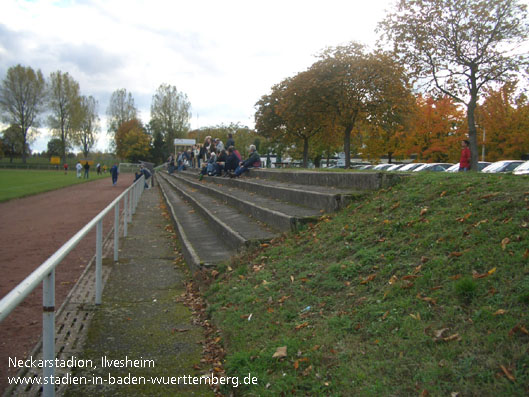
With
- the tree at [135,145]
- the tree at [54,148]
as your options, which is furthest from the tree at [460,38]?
the tree at [54,148]

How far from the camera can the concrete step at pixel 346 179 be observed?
6.96 metres

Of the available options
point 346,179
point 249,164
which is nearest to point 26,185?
point 249,164

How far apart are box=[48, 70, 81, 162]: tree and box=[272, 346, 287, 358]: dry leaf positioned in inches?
3397

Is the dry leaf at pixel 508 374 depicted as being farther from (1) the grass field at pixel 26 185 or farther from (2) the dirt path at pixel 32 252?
(1) the grass field at pixel 26 185

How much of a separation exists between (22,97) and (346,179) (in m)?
82.6

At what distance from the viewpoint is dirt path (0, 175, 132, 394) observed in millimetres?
4703

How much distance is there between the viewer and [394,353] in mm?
2918

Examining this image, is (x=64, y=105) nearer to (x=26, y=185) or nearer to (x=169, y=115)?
(x=169, y=115)

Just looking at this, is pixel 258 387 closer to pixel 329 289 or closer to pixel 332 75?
pixel 329 289

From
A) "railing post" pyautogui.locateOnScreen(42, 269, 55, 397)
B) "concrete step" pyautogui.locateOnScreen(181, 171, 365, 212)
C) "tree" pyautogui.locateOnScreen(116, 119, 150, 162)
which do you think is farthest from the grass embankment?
"tree" pyautogui.locateOnScreen(116, 119, 150, 162)

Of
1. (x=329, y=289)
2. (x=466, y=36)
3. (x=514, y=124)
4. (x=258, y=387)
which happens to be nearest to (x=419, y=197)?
(x=329, y=289)

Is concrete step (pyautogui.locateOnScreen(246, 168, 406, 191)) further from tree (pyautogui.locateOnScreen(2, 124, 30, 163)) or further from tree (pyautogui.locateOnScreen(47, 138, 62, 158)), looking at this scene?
tree (pyautogui.locateOnScreen(47, 138, 62, 158))

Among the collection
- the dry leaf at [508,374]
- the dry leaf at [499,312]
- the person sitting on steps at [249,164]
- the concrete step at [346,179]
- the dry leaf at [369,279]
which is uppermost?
the person sitting on steps at [249,164]

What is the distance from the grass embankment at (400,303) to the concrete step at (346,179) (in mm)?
1203
